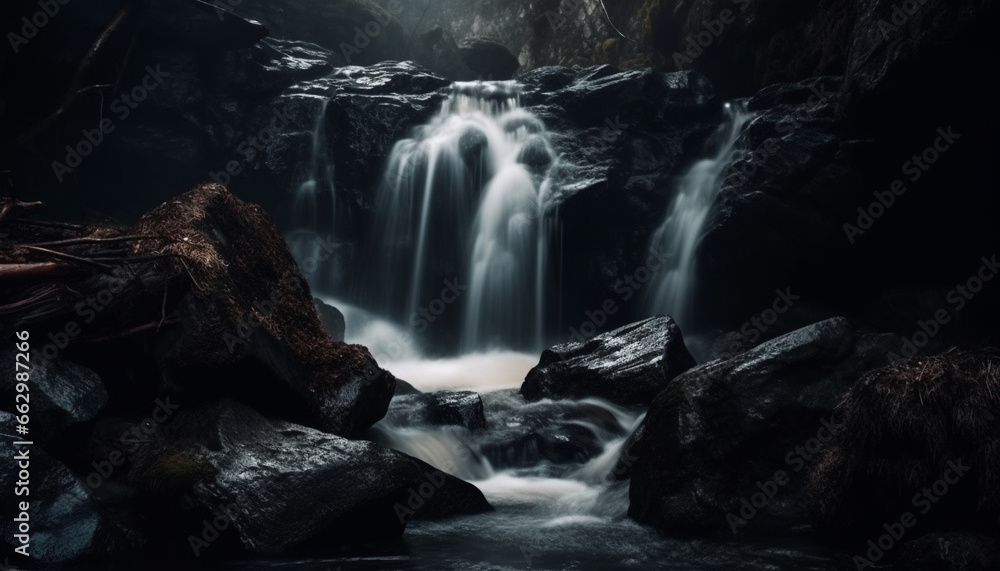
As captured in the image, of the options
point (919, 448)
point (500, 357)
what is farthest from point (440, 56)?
point (919, 448)

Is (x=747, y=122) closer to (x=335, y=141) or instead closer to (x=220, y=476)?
(x=335, y=141)

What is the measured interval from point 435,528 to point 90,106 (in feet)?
55.3

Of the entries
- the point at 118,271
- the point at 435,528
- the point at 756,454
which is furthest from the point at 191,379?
the point at 756,454

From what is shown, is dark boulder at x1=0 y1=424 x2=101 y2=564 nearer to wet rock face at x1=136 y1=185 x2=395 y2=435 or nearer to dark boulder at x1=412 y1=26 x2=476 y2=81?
→ wet rock face at x1=136 y1=185 x2=395 y2=435

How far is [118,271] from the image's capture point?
687 cm

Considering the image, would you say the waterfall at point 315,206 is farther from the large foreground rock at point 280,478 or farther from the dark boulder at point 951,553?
the dark boulder at point 951,553

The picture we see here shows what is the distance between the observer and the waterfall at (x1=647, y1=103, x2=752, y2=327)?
16234mm

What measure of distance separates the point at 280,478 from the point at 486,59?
24.9 m

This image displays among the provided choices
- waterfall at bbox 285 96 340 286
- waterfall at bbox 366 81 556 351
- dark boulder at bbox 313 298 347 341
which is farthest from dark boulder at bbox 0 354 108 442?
waterfall at bbox 285 96 340 286

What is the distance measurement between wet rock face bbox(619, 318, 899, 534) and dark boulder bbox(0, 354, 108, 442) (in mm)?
5242

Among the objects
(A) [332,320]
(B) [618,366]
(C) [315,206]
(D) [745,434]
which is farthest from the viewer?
(C) [315,206]

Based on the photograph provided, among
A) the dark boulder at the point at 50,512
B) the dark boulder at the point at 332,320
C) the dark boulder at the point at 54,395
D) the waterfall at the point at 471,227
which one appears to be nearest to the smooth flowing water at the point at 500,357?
the waterfall at the point at 471,227

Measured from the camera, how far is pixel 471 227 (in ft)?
61.9

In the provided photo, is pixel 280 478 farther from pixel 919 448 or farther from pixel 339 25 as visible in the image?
pixel 339 25
